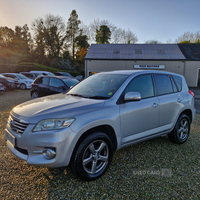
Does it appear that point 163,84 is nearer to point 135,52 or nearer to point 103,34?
point 135,52

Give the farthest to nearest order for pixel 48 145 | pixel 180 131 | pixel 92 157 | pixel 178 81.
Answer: pixel 178 81, pixel 180 131, pixel 92 157, pixel 48 145

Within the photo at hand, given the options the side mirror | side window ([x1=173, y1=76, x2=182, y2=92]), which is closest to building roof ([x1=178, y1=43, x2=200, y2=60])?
side window ([x1=173, y1=76, x2=182, y2=92])

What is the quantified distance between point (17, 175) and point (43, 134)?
3.76 ft

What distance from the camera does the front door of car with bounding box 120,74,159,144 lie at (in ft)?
10.4

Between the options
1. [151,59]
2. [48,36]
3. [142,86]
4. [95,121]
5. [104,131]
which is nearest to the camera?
[95,121]

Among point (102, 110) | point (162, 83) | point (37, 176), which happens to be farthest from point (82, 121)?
point (162, 83)

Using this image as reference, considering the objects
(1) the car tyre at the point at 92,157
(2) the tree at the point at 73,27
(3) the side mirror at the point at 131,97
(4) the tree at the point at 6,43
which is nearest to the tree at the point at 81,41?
(2) the tree at the point at 73,27

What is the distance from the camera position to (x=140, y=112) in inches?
132

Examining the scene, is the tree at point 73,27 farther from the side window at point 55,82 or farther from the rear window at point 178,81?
the rear window at point 178,81

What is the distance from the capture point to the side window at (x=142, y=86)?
11.4 feet

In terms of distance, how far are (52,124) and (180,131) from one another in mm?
3275

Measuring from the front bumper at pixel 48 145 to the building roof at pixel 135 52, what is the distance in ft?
75.9

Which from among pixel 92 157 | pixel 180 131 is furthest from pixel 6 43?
pixel 92 157

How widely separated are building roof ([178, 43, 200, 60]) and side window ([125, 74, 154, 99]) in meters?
23.3
